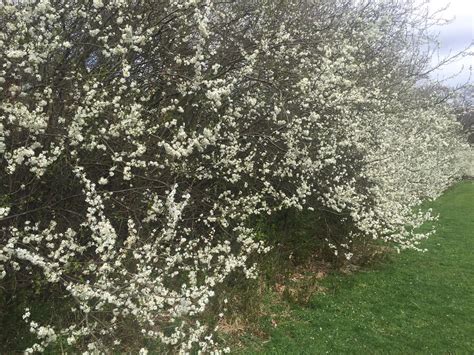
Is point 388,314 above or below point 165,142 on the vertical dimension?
below

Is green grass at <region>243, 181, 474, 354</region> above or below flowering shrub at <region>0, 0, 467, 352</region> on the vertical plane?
below

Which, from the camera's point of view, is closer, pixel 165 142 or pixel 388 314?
pixel 165 142

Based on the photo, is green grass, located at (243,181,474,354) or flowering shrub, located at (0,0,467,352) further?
green grass, located at (243,181,474,354)

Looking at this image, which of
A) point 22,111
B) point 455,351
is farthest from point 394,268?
point 22,111

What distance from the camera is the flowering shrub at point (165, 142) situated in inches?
166

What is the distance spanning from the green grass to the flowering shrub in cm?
123

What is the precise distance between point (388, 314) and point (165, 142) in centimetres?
588

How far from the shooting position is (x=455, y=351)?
23.5ft

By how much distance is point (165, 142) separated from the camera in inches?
197

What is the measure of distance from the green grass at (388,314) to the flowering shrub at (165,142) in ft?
4.05

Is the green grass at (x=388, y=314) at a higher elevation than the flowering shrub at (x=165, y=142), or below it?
below

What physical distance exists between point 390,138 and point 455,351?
16.6ft

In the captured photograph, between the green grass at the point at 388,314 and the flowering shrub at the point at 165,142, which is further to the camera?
the green grass at the point at 388,314

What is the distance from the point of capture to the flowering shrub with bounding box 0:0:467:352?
4219mm
